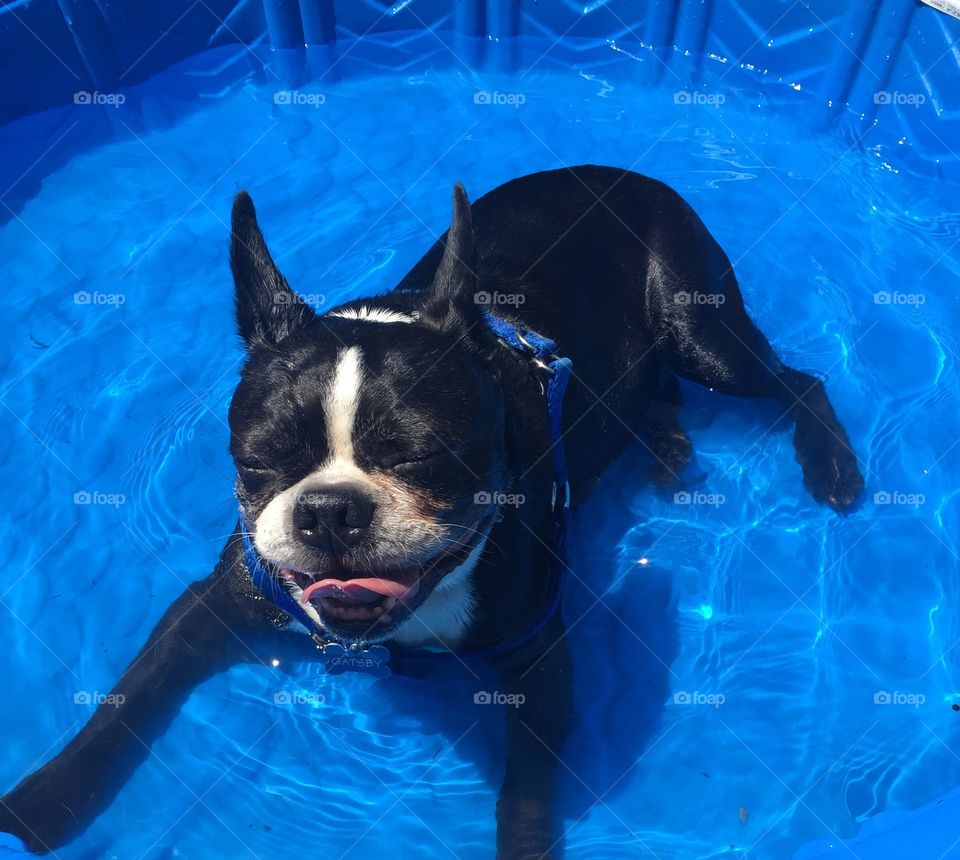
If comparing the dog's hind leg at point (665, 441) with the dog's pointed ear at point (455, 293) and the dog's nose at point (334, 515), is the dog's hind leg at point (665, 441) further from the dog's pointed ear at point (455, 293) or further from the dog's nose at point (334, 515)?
the dog's nose at point (334, 515)

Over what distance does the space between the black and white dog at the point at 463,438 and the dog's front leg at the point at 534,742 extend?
10 mm

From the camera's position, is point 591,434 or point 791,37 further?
point 791,37

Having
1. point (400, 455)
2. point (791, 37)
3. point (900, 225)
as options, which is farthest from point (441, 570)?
point (791, 37)

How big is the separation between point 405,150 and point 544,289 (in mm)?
3210

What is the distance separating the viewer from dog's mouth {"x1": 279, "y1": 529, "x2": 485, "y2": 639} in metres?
3.50

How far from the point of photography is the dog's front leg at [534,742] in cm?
429

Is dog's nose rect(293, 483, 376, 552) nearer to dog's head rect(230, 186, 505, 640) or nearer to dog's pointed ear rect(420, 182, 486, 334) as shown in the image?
dog's head rect(230, 186, 505, 640)

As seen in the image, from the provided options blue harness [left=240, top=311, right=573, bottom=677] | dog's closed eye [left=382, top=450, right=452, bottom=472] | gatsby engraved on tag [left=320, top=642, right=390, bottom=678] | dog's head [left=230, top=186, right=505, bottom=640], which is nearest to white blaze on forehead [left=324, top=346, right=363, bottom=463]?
dog's head [left=230, top=186, right=505, bottom=640]

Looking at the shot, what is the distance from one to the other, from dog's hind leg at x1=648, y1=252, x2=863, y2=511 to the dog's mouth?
2.21 m

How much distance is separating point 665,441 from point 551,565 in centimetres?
145

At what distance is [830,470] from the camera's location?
559cm

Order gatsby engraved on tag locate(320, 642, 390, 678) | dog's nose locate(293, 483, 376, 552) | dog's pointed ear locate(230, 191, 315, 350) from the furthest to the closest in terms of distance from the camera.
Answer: gatsby engraved on tag locate(320, 642, 390, 678) < dog's pointed ear locate(230, 191, 315, 350) < dog's nose locate(293, 483, 376, 552)

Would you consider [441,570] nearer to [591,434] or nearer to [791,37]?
[591,434]

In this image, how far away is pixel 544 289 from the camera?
479 cm
